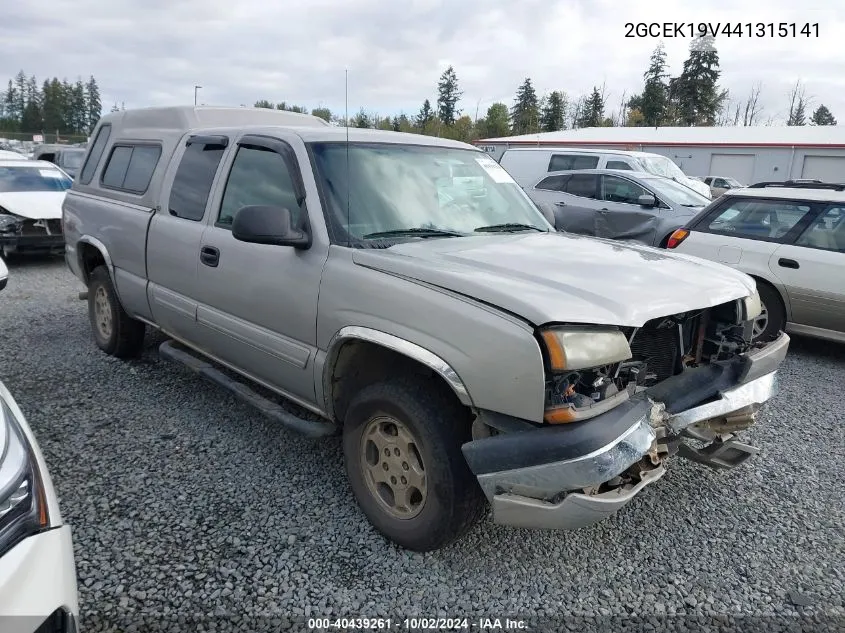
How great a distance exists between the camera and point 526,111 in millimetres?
73750

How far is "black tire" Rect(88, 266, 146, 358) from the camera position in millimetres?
5195

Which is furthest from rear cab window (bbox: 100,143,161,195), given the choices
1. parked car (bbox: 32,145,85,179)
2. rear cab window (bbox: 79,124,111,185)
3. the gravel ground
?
parked car (bbox: 32,145,85,179)

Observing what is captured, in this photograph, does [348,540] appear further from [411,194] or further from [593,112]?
[593,112]

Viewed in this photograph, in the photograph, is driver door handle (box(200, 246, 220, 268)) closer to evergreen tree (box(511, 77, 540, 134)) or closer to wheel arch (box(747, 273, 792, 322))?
wheel arch (box(747, 273, 792, 322))

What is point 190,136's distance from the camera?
4.47 metres

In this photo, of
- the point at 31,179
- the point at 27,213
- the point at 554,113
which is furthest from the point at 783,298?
the point at 554,113

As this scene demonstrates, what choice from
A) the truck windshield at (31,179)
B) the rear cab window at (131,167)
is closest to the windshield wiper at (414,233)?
the rear cab window at (131,167)

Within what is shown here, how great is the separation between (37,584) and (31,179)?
11.1 m

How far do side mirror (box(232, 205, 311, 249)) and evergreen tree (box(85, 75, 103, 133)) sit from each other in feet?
271

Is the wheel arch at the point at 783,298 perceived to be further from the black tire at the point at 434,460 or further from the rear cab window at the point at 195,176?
the rear cab window at the point at 195,176

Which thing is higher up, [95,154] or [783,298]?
[95,154]

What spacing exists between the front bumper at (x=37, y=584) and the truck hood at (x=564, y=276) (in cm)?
161

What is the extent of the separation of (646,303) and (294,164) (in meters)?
1.99

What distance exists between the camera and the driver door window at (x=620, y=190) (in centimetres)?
1059
